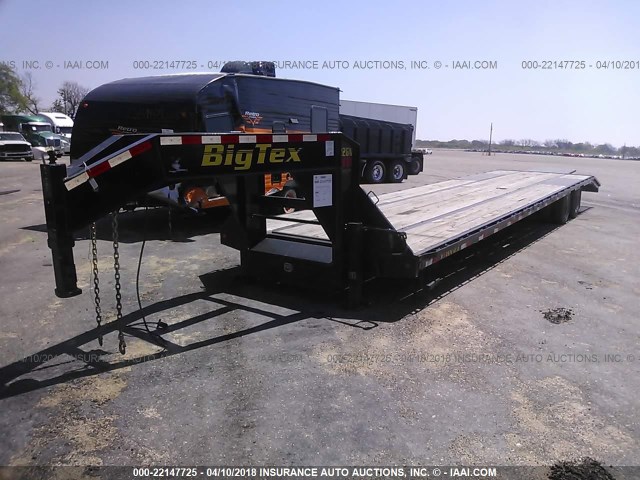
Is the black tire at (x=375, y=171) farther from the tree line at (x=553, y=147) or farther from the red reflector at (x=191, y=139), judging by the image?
the tree line at (x=553, y=147)

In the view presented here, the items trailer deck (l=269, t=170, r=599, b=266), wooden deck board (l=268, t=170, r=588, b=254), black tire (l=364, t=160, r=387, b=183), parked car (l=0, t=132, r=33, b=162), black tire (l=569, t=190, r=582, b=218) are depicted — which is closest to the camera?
trailer deck (l=269, t=170, r=599, b=266)

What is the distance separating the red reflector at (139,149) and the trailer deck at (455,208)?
290cm

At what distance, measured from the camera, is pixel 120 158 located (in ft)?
12.3

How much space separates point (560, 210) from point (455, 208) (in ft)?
14.7

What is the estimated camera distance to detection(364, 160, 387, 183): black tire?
64.2 ft

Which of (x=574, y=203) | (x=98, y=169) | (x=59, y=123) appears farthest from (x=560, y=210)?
(x=59, y=123)

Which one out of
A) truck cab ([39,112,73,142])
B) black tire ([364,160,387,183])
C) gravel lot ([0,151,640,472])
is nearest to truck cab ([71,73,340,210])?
gravel lot ([0,151,640,472])

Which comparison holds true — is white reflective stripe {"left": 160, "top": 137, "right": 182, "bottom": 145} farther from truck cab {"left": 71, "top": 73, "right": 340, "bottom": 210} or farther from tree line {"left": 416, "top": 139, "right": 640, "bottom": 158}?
tree line {"left": 416, "top": 139, "right": 640, "bottom": 158}

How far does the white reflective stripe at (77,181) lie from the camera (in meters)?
3.74

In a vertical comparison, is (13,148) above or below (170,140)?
below

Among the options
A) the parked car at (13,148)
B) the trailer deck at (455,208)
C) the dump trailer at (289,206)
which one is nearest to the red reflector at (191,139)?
the dump trailer at (289,206)

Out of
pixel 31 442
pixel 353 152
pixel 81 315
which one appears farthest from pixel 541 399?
pixel 81 315

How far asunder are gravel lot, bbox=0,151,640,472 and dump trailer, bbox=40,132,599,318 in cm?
52

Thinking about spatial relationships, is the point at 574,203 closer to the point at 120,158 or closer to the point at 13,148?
the point at 120,158
